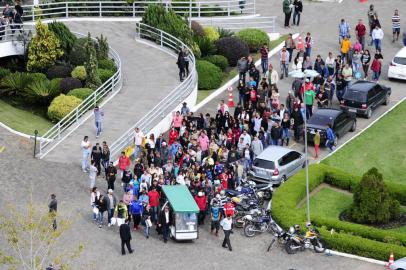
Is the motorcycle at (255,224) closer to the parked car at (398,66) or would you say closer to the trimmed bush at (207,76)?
the trimmed bush at (207,76)

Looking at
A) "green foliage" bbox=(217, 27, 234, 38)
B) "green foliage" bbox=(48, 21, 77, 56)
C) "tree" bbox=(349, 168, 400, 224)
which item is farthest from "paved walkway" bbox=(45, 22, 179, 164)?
"tree" bbox=(349, 168, 400, 224)

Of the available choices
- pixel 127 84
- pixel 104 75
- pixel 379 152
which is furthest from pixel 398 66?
pixel 104 75

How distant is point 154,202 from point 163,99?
987cm

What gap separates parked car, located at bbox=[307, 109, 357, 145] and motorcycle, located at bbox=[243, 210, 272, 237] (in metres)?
7.44

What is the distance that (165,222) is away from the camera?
36.1 m

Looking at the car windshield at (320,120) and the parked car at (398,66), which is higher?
the parked car at (398,66)

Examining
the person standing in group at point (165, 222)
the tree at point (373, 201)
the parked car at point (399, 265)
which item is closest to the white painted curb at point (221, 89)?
the tree at point (373, 201)

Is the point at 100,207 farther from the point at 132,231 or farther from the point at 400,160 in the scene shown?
the point at 400,160

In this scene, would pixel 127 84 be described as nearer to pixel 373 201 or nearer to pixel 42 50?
pixel 42 50

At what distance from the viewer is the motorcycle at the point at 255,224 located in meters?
36.9

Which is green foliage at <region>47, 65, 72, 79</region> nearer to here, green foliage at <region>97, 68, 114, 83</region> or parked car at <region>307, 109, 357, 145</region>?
green foliage at <region>97, 68, 114, 83</region>

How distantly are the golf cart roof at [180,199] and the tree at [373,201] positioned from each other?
608cm

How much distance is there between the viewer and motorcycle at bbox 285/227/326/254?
3578 centimetres

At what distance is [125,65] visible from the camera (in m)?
51.0
